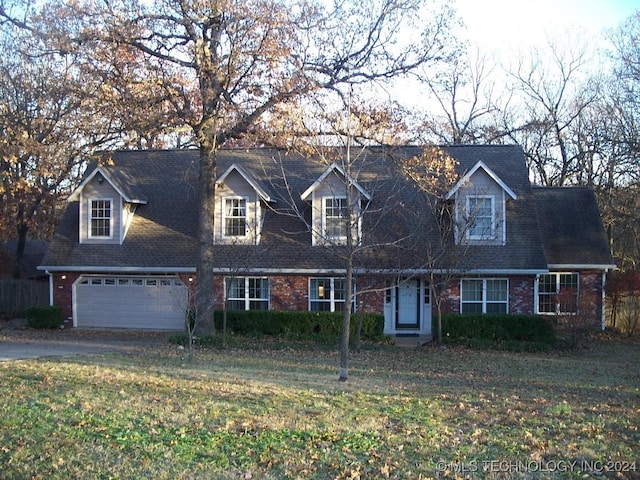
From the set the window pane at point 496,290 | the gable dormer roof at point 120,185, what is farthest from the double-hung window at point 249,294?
the window pane at point 496,290

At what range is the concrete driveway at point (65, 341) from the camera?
17.8 metres

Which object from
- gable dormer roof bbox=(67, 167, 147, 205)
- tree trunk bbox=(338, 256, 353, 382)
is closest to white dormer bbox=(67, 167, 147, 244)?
gable dormer roof bbox=(67, 167, 147, 205)

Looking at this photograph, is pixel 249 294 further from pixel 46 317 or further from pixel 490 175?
pixel 490 175

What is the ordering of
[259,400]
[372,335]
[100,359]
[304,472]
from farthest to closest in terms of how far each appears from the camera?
[372,335] → [100,359] → [259,400] → [304,472]

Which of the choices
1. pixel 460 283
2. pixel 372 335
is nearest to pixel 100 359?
pixel 372 335

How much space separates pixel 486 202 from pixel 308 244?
6.59 metres

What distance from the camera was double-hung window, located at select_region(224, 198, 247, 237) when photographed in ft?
83.8

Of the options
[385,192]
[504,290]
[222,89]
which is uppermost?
[222,89]

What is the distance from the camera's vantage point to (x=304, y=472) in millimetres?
6641

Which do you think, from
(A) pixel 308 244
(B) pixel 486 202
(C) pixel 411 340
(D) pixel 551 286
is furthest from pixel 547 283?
(A) pixel 308 244

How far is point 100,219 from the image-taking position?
2667cm

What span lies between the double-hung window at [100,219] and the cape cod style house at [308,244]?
0.16 feet

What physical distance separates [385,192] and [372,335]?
495cm

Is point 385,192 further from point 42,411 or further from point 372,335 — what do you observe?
point 42,411
